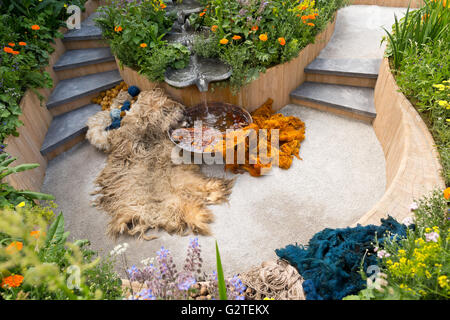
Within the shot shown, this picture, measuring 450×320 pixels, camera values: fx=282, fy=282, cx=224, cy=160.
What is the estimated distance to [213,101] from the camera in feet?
10.2

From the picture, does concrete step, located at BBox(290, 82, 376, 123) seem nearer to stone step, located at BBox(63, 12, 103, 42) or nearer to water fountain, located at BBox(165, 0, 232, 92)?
water fountain, located at BBox(165, 0, 232, 92)

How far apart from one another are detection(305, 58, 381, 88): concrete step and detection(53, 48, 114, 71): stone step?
2.69m

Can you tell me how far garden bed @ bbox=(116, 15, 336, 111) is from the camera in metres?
3.06

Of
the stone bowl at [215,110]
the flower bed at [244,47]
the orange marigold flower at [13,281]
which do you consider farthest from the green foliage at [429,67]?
the orange marigold flower at [13,281]

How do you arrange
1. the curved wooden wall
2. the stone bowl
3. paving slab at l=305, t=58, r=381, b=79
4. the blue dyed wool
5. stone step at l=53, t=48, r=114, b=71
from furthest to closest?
1. stone step at l=53, t=48, r=114, b=71
2. paving slab at l=305, t=58, r=381, b=79
3. the stone bowl
4. the curved wooden wall
5. the blue dyed wool

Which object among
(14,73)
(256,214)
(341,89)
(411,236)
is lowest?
(256,214)

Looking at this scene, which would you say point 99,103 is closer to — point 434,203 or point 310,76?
point 310,76

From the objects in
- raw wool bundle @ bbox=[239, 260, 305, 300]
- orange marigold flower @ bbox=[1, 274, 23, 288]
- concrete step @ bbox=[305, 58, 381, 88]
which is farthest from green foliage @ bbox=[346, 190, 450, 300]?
concrete step @ bbox=[305, 58, 381, 88]

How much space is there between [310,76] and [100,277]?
322 cm

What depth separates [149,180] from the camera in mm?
2684

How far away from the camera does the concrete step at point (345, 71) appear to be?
328 centimetres

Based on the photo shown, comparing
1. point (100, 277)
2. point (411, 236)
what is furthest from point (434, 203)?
point (100, 277)

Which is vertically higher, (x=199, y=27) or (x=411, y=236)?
(x=199, y=27)
